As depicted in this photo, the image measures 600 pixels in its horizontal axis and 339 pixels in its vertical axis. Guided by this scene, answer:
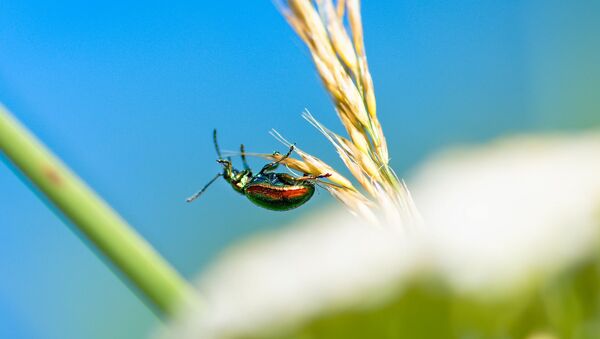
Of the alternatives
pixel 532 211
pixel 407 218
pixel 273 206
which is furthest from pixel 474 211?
pixel 273 206

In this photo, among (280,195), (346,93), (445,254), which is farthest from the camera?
(280,195)

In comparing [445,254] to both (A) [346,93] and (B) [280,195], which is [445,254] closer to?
(A) [346,93]

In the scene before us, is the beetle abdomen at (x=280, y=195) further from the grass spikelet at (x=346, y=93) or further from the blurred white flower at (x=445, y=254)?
the blurred white flower at (x=445, y=254)

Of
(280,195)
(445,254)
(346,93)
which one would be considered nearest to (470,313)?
(445,254)

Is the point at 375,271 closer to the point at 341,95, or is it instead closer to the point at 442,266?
the point at 442,266

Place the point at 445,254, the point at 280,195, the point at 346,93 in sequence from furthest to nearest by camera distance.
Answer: the point at 280,195 → the point at 346,93 → the point at 445,254
